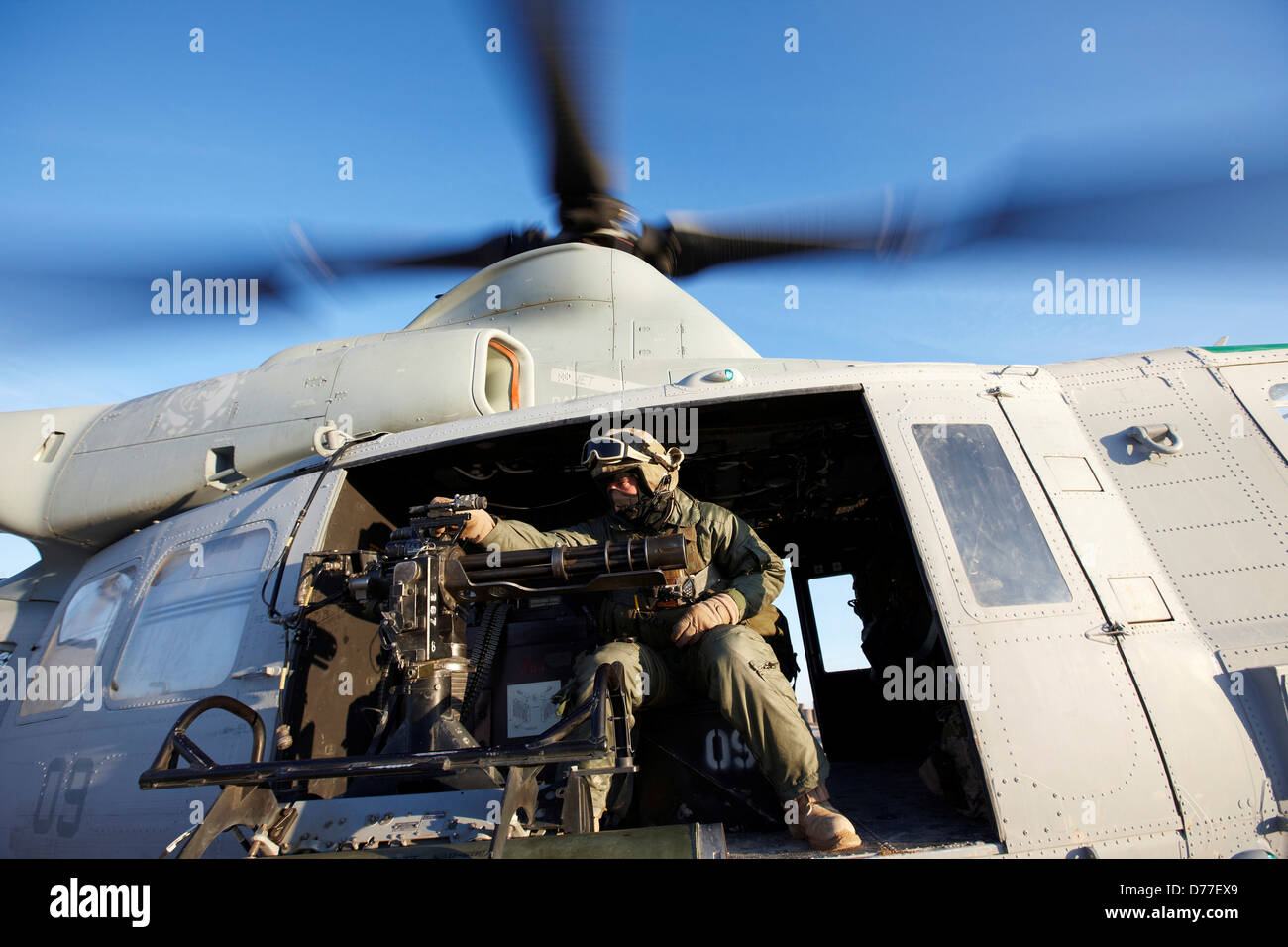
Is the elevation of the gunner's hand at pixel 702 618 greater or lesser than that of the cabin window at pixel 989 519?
Answer: lesser

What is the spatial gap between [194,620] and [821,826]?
320 centimetres

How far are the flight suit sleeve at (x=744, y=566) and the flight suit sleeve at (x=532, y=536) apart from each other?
0.59 m

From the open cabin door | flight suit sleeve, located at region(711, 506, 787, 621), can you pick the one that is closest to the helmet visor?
flight suit sleeve, located at region(711, 506, 787, 621)

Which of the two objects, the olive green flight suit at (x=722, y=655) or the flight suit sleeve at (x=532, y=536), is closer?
the olive green flight suit at (x=722, y=655)

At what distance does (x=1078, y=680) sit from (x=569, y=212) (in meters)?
5.42

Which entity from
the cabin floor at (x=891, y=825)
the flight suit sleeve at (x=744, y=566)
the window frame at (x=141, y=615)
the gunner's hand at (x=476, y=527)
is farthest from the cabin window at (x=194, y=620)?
the cabin floor at (x=891, y=825)

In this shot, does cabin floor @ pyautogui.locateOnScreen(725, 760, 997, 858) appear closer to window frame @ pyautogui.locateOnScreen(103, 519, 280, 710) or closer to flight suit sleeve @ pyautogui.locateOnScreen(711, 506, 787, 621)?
flight suit sleeve @ pyautogui.locateOnScreen(711, 506, 787, 621)

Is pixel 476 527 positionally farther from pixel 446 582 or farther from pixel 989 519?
pixel 989 519

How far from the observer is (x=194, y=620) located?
367cm

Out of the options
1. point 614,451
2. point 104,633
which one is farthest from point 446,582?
point 104,633

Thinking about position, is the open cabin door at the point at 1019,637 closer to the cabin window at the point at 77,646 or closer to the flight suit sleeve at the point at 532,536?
the flight suit sleeve at the point at 532,536

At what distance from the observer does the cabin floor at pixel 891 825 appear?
253cm
